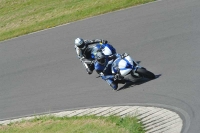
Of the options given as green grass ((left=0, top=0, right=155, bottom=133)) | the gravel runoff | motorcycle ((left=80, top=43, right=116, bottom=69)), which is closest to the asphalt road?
the gravel runoff

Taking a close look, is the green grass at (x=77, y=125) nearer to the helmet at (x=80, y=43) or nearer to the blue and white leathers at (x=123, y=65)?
the blue and white leathers at (x=123, y=65)

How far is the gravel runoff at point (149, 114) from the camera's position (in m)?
11.0

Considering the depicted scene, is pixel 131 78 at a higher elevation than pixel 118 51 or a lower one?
higher

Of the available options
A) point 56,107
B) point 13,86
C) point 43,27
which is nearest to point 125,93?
point 56,107

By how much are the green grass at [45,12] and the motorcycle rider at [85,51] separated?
222 inches

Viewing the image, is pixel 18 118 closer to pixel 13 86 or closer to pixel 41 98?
pixel 41 98

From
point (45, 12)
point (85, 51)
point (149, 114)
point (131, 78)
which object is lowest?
point (45, 12)

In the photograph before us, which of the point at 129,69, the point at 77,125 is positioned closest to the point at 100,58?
the point at 129,69

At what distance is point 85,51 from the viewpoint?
15.6 m

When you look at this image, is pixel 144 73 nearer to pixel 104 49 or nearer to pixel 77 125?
pixel 104 49

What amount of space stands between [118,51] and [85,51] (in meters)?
2.01

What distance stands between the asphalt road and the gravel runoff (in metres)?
0.21

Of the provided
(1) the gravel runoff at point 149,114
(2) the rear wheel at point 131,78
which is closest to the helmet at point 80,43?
(2) the rear wheel at point 131,78

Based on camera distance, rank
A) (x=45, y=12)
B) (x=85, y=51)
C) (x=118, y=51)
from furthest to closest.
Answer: (x=45, y=12) → (x=118, y=51) → (x=85, y=51)
